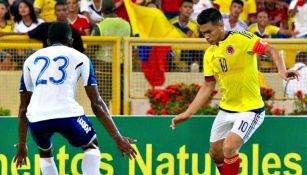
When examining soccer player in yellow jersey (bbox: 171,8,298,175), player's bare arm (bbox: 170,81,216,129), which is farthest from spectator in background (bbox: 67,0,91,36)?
soccer player in yellow jersey (bbox: 171,8,298,175)

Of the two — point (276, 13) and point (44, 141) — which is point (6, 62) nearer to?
point (44, 141)

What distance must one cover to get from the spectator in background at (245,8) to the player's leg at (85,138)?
683cm

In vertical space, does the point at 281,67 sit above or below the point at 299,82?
above

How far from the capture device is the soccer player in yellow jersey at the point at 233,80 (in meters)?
10.9

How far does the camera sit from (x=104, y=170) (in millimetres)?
12281

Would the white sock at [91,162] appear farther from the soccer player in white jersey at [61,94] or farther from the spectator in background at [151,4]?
the spectator in background at [151,4]

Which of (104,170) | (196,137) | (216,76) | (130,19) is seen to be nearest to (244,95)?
(216,76)

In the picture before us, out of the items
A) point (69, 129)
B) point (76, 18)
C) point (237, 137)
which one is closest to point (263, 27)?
point (76, 18)

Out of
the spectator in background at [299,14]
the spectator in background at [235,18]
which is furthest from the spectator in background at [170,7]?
the spectator in background at [299,14]

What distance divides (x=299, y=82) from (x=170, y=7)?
3.65 m

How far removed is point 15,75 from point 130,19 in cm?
255

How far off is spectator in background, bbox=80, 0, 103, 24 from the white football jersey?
6.12 m

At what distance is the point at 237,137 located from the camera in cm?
1102

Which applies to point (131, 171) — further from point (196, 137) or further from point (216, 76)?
point (216, 76)
